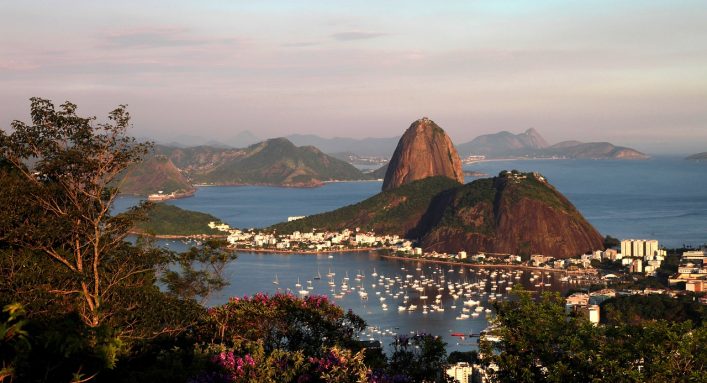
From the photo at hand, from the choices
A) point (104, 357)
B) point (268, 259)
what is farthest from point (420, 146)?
point (104, 357)

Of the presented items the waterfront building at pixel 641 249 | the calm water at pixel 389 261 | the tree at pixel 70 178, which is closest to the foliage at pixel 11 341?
the tree at pixel 70 178

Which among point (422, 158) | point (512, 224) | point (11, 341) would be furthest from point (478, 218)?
point (11, 341)

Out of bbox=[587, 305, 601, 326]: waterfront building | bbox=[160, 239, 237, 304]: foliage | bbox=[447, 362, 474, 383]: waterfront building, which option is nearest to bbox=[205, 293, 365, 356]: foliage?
bbox=[160, 239, 237, 304]: foliage

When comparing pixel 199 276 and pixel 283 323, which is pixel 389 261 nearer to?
pixel 199 276

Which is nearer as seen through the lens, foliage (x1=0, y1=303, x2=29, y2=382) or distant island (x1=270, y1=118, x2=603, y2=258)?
foliage (x1=0, y1=303, x2=29, y2=382)

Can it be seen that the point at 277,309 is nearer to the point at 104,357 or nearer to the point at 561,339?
the point at 561,339

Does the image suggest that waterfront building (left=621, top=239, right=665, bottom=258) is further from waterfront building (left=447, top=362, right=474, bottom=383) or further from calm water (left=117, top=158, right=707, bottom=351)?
waterfront building (left=447, top=362, right=474, bottom=383)

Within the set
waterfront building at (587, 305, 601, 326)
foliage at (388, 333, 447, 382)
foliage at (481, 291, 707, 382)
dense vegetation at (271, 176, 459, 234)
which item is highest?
foliage at (481, 291, 707, 382)

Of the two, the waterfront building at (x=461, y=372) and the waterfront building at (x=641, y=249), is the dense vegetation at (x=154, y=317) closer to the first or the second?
the waterfront building at (x=461, y=372)
